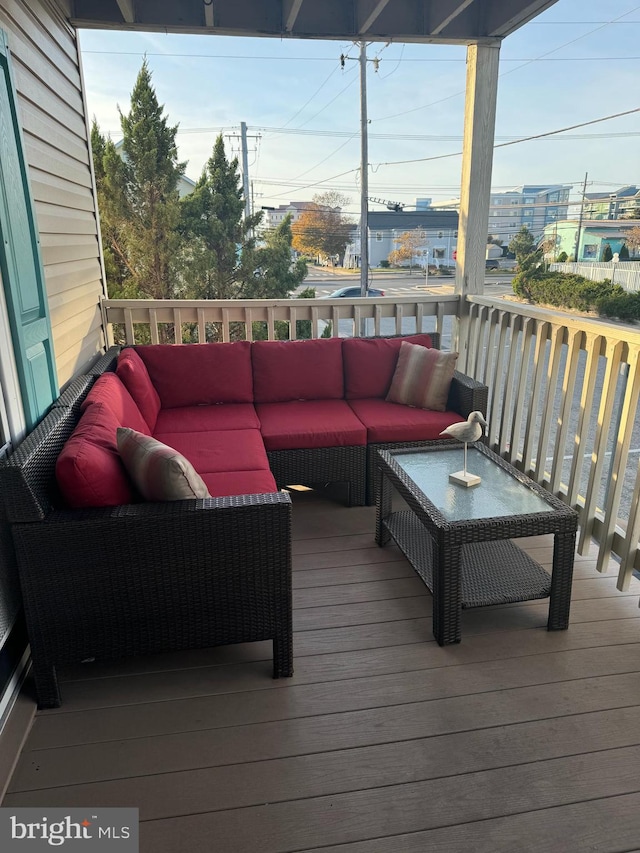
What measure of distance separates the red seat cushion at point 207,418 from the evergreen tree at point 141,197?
3.45 meters

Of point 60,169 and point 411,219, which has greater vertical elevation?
point 60,169

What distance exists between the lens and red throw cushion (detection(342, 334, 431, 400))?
Result: 3580 millimetres

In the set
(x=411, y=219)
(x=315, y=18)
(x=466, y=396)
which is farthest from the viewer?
(x=411, y=219)

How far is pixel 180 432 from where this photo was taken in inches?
120

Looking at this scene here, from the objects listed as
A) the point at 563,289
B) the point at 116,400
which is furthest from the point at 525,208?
the point at 116,400

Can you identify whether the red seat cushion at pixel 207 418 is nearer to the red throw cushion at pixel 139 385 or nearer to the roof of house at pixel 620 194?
the red throw cushion at pixel 139 385

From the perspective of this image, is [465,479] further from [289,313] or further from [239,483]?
[289,313]

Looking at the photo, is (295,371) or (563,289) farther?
(295,371)

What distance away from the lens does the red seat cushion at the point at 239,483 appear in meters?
2.31

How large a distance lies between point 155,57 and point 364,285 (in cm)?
324

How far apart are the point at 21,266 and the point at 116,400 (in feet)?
2.21

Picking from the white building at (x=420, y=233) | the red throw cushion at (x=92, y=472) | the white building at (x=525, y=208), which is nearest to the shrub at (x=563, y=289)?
the white building at (x=525, y=208)

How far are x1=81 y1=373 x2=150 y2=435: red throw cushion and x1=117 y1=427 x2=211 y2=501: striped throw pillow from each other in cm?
51

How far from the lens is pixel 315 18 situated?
146 inches
